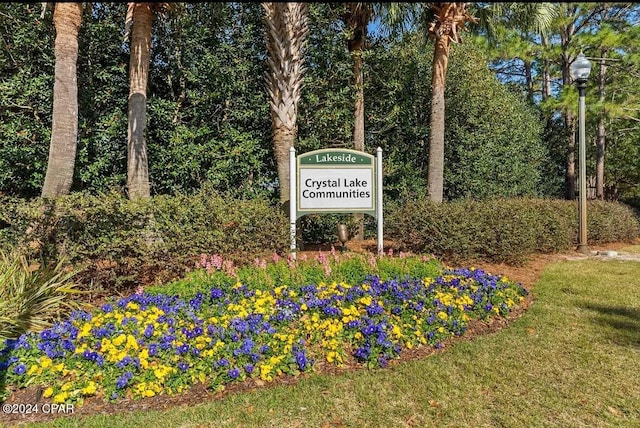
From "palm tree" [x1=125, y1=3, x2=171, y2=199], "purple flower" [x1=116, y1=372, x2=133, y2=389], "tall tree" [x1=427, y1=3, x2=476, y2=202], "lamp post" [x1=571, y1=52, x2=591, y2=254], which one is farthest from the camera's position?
"lamp post" [x1=571, y1=52, x2=591, y2=254]

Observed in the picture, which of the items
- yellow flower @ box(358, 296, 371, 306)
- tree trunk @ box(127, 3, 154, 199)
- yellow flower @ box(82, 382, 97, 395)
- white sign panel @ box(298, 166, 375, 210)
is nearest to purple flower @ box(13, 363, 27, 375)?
yellow flower @ box(82, 382, 97, 395)

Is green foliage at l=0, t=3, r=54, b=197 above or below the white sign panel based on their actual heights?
above

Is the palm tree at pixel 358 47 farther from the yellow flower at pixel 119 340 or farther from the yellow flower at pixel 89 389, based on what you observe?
the yellow flower at pixel 89 389

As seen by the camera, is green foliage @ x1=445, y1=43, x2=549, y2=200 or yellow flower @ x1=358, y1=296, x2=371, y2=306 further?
green foliage @ x1=445, y1=43, x2=549, y2=200

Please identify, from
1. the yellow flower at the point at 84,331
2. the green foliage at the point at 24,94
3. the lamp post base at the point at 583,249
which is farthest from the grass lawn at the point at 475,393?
the green foliage at the point at 24,94

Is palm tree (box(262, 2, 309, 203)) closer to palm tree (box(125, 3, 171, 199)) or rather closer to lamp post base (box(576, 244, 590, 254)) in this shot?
palm tree (box(125, 3, 171, 199))

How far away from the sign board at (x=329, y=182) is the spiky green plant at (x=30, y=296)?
10.6 feet

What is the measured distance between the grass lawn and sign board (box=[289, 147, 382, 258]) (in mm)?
3119

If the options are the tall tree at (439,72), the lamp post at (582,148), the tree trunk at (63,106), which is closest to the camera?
the tree trunk at (63,106)

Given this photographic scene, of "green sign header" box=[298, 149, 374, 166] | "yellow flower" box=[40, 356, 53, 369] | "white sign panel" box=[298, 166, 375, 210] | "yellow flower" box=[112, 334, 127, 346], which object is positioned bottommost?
"yellow flower" box=[40, 356, 53, 369]

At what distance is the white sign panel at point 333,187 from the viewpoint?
6.50 m

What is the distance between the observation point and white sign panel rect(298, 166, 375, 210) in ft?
21.3

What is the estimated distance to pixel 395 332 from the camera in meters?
3.68

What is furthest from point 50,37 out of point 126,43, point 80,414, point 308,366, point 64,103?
point 308,366
